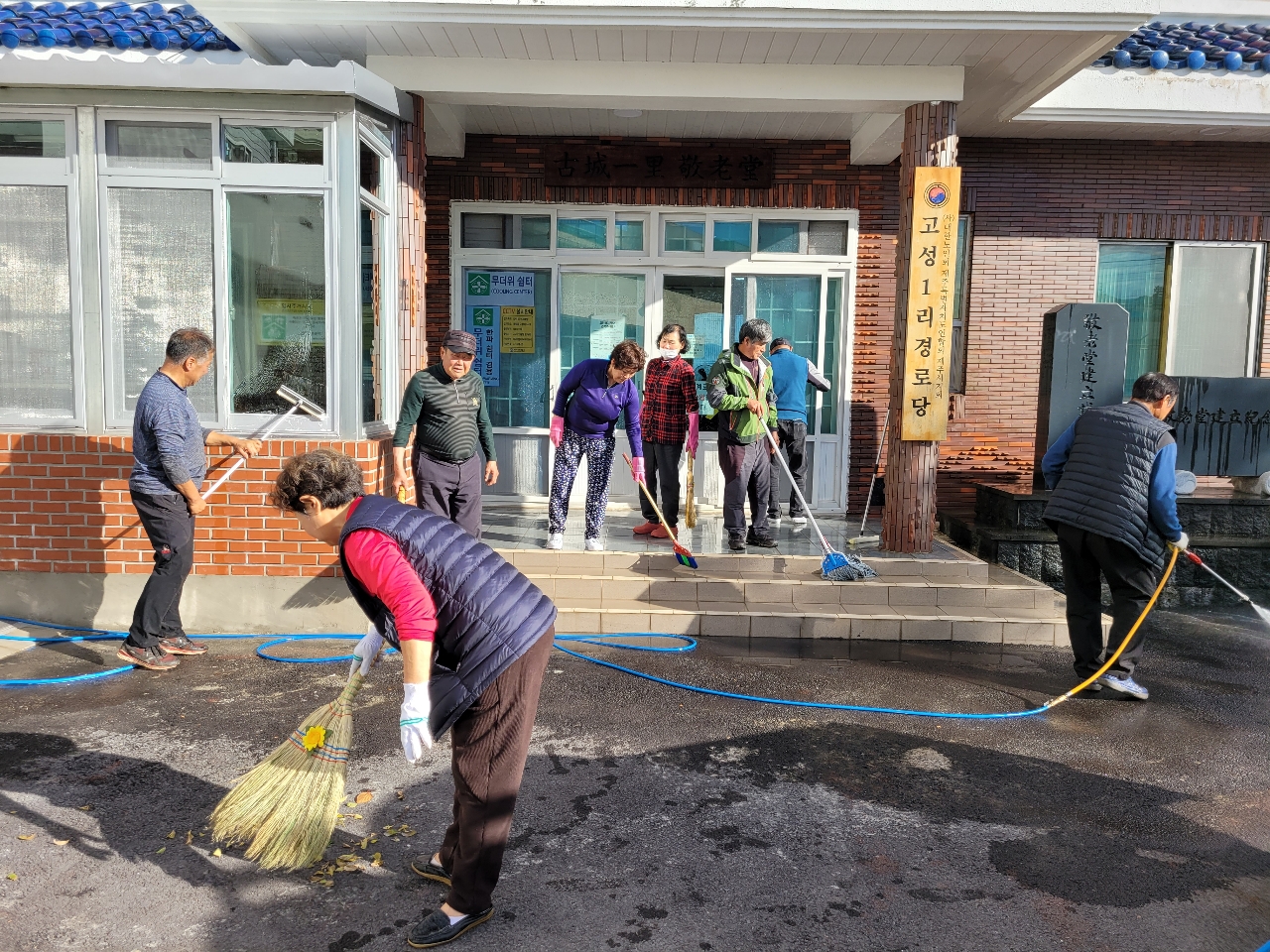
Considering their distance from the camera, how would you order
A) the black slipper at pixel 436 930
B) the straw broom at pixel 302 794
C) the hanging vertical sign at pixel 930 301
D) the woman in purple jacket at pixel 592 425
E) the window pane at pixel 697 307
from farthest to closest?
the window pane at pixel 697 307 → the woman in purple jacket at pixel 592 425 → the hanging vertical sign at pixel 930 301 → the straw broom at pixel 302 794 → the black slipper at pixel 436 930

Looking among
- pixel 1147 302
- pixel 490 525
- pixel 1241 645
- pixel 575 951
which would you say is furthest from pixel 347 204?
pixel 1147 302

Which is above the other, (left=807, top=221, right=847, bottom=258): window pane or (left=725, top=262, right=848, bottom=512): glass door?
(left=807, top=221, right=847, bottom=258): window pane

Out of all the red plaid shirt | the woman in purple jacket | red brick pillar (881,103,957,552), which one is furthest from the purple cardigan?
red brick pillar (881,103,957,552)

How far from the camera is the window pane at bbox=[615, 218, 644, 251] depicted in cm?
957

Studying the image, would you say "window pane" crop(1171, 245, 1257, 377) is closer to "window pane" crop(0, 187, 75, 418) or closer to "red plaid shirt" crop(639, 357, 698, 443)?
"red plaid shirt" crop(639, 357, 698, 443)

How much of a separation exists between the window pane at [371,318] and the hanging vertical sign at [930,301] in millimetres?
3897

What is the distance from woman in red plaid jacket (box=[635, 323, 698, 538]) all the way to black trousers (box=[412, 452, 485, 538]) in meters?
1.88

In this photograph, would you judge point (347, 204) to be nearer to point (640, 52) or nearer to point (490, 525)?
point (640, 52)

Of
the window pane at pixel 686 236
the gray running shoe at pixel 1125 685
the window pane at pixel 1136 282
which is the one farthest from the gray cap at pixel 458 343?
the window pane at pixel 1136 282

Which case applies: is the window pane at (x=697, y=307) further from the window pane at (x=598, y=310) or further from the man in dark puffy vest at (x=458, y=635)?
the man in dark puffy vest at (x=458, y=635)

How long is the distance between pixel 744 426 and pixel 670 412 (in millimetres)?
700

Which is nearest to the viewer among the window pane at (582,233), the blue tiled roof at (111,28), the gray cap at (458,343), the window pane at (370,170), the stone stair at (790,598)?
the gray cap at (458,343)

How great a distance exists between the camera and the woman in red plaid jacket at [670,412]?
25.4ft

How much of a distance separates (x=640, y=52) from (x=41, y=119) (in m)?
4.04
